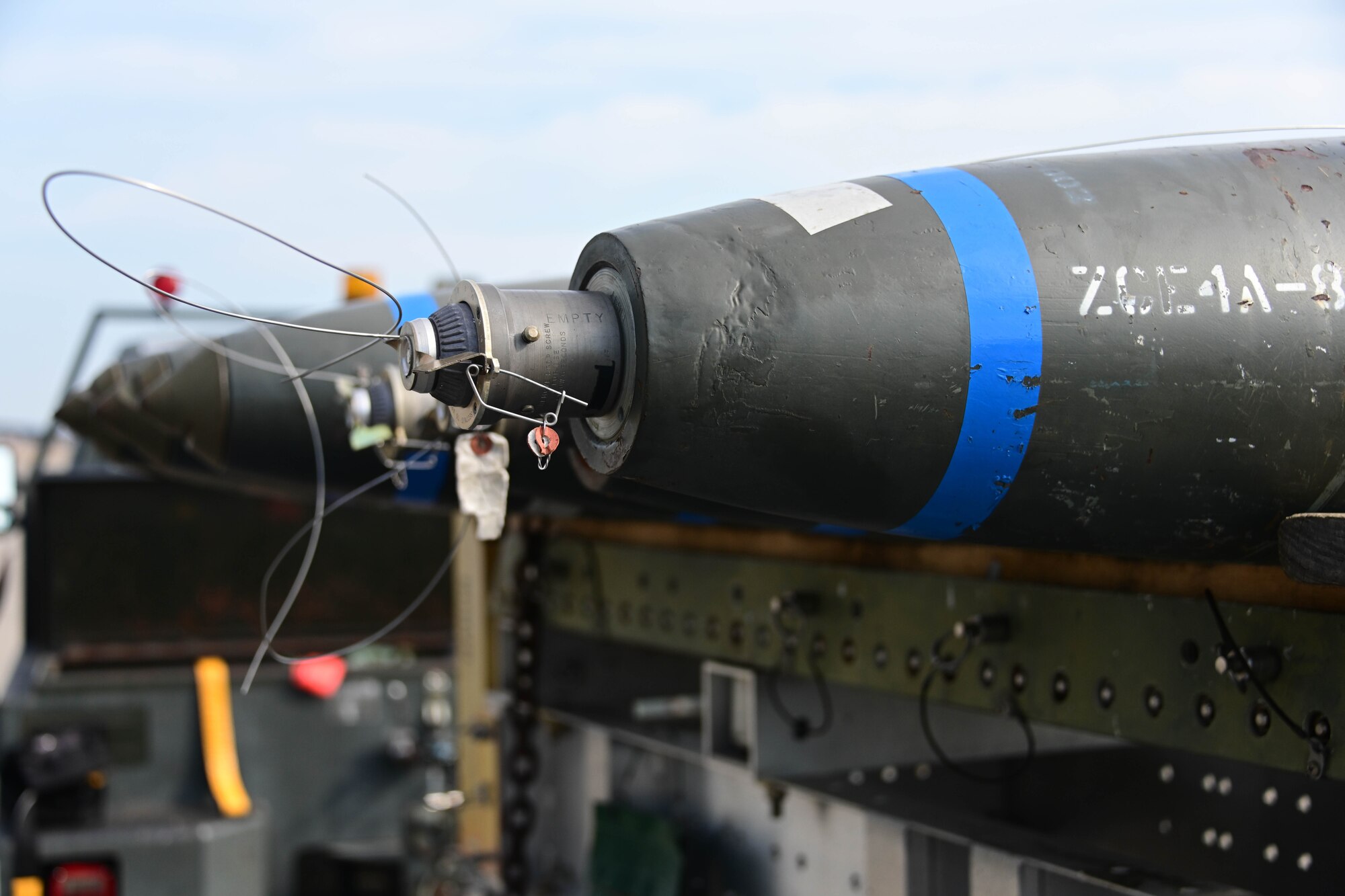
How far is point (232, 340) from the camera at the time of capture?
13.3 ft

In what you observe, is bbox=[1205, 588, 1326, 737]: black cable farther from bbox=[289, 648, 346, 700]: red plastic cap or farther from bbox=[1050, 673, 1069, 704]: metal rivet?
bbox=[289, 648, 346, 700]: red plastic cap

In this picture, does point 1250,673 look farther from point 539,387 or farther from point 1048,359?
point 539,387

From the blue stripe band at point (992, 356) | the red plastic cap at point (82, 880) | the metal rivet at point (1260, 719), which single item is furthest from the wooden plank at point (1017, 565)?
the red plastic cap at point (82, 880)

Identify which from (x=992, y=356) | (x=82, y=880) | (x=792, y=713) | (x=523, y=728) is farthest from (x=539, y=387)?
(x=82, y=880)

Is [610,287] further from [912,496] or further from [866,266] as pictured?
[912,496]

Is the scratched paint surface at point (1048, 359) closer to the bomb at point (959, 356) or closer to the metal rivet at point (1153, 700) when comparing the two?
the bomb at point (959, 356)

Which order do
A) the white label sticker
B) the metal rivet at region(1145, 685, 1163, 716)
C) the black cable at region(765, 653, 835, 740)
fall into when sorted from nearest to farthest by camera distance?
the white label sticker → the metal rivet at region(1145, 685, 1163, 716) → the black cable at region(765, 653, 835, 740)

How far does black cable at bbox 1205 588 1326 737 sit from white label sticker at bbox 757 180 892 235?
87 centimetres

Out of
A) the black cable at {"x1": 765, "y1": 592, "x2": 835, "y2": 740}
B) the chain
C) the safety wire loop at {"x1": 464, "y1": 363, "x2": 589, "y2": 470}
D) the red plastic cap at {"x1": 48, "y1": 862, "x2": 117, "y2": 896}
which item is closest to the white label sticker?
the safety wire loop at {"x1": 464, "y1": 363, "x2": 589, "y2": 470}

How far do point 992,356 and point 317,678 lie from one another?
473cm

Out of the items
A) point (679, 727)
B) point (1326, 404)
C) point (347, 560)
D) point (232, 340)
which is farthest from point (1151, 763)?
point (347, 560)

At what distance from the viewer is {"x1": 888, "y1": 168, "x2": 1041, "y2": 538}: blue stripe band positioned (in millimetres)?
1825

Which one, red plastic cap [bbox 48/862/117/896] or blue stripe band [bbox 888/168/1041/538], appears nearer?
blue stripe band [bbox 888/168/1041/538]

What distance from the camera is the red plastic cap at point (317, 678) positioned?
19.5ft
